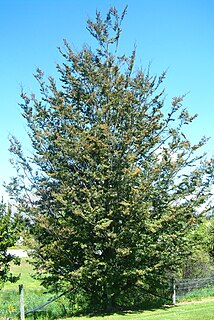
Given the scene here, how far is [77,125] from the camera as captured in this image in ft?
43.0

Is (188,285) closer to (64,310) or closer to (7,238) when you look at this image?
(64,310)

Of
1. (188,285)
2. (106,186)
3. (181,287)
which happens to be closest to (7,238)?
(106,186)

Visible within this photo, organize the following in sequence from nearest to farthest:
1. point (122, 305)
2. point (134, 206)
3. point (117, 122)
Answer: point (134, 206) → point (117, 122) → point (122, 305)

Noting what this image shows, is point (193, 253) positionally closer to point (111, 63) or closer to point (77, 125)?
point (77, 125)

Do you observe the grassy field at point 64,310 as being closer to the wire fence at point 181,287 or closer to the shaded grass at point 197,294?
the wire fence at point 181,287

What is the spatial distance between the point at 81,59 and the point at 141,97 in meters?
2.40

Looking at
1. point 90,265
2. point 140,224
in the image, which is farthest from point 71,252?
point 140,224

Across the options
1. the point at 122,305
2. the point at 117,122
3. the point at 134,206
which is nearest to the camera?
the point at 134,206

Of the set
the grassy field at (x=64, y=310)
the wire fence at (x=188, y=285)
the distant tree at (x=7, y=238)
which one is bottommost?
the grassy field at (x=64, y=310)

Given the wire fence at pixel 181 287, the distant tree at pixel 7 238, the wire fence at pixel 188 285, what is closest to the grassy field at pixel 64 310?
the wire fence at pixel 181 287

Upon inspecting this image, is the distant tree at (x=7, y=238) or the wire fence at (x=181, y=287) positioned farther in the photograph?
the wire fence at (x=181, y=287)

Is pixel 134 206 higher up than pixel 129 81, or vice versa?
pixel 129 81

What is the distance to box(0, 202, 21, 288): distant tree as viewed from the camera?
1092 cm

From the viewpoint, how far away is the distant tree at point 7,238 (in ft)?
35.8
